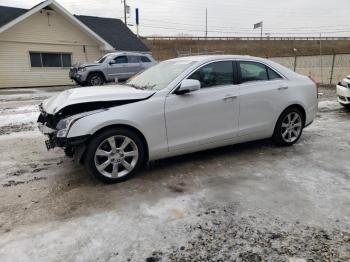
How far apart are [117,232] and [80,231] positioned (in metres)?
0.36

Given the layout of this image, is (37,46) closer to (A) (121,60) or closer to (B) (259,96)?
(A) (121,60)

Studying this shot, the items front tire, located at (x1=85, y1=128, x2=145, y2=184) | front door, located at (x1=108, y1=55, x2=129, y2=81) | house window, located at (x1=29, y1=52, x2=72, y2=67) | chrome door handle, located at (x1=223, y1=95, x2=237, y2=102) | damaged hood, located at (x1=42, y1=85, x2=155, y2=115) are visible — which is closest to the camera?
front tire, located at (x1=85, y1=128, x2=145, y2=184)

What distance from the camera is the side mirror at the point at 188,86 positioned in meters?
4.63

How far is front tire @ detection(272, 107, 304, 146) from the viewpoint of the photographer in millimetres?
5816

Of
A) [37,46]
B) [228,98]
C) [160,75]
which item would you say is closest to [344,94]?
[228,98]

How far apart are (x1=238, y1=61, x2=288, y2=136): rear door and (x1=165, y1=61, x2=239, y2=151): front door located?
170 millimetres

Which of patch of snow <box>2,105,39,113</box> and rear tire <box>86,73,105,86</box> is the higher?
rear tire <box>86,73,105,86</box>

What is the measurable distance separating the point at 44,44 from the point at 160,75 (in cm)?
1716

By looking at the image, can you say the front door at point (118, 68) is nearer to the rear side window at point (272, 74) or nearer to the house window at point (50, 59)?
the house window at point (50, 59)

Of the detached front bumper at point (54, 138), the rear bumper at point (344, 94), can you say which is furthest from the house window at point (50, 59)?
the detached front bumper at point (54, 138)

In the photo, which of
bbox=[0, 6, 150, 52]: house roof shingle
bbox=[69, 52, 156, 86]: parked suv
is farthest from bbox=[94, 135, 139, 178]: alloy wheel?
bbox=[0, 6, 150, 52]: house roof shingle

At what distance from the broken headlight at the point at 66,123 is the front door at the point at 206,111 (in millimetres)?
1034

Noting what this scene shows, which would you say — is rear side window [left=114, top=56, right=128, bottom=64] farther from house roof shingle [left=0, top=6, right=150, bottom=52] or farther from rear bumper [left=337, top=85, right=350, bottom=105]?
rear bumper [left=337, top=85, right=350, bottom=105]

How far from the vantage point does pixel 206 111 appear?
4898 millimetres
